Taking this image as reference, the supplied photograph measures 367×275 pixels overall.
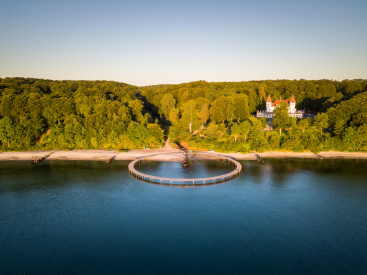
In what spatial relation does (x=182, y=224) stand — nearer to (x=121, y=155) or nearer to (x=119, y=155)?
(x=121, y=155)

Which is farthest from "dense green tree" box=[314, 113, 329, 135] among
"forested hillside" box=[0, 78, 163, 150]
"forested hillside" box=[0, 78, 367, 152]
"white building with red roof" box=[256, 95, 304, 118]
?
"forested hillside" box=[0, 78, 163, 150]

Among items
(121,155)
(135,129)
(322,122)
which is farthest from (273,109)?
(121,155)

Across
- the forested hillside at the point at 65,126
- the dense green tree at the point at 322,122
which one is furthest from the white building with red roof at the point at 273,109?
the forested hillside at the point at 65,126

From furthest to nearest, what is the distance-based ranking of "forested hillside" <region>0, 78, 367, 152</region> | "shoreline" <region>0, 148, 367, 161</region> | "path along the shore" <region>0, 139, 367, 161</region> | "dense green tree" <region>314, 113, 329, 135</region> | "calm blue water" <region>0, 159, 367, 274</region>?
"dense green tree" <region>314, 113, 329, 135</region> < "forested hillside" <region>0, 78, 367, 152</region> < "path along the shore" <region>0, 139, 367, 161</region> < "shoreline" <region>0, 148, 367, 161</region> < "calm blue water" <region>0, 159, 367, 274</region>

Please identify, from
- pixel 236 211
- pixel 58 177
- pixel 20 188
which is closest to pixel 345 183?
pixel 236 211

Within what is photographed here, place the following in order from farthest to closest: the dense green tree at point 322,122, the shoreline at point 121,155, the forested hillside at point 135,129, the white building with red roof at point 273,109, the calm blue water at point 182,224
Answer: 1. the white building with red roof at point 273,109
2. the dense green tree at point 322,122
3. the forested hillside at point 135,129
4. the shoreline at point 121,155
5. the calm blue water at point 182,224

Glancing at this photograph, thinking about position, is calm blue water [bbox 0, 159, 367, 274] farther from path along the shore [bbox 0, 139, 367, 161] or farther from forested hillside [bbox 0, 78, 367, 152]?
forested hillside [bbox 0, 78, 367, 152]

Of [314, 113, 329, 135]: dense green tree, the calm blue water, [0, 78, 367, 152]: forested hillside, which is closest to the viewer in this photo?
the calm blue water

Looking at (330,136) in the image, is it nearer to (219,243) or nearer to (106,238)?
(219,243)

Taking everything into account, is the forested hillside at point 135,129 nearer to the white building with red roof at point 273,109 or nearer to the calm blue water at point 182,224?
the calm blue water at point 182,224
